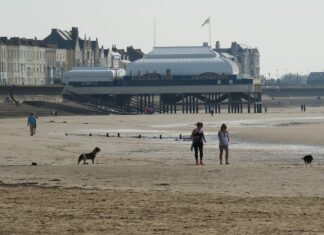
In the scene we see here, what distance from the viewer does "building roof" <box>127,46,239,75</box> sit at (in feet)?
516

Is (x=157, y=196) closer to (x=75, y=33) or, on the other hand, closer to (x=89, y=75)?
(x=89, y=75)

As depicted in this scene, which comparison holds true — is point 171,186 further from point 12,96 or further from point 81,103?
point 81,103

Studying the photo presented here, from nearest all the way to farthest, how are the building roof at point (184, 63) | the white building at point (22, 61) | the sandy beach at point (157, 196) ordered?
the sandy beach at point (157, 196), the white building at point (22, 61), the building roof at point (184, 63)

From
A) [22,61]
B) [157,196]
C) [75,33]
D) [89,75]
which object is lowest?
[157,196]

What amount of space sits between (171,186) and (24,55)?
12799 cm

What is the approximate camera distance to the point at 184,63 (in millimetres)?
159875

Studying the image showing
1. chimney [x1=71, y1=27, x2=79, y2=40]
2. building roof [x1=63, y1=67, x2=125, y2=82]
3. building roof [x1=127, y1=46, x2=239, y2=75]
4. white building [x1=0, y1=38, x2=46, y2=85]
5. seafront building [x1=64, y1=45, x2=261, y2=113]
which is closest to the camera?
seafront building [x1=64, y1=45, x2=261, y2=113]

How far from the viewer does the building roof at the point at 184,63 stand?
15738cm

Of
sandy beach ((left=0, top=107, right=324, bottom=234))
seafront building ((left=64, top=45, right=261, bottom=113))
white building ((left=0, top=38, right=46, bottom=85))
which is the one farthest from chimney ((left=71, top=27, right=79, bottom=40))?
sandy beach ((left=0, top=107, right=324, bottom=234))

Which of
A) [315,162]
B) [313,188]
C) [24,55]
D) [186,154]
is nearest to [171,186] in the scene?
[313,188]

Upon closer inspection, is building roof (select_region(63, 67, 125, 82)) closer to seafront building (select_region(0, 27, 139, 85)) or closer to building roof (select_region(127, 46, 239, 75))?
seafront building (select_region(0, 27, 139, 85))

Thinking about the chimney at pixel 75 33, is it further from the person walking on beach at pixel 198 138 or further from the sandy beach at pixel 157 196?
the person walking on beach at pixel 198 138

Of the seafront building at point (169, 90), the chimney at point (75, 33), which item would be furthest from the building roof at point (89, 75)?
the chimney at point (75, 33)

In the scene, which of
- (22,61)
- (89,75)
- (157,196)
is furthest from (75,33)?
(157,196)
